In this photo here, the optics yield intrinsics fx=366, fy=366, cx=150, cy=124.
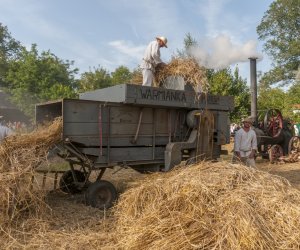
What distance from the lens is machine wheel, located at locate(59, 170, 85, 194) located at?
22.6 feet

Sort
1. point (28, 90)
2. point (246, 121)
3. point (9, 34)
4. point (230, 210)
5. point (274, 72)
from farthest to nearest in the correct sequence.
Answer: point (9, 34) → point (274, 72) → point (28, 90) → point (246, 121) → point (230, 210)

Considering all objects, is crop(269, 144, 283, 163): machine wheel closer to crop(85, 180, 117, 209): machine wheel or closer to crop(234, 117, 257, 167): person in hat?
crop(234, 117, 257, 167): person in hat

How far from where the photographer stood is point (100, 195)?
5855mm

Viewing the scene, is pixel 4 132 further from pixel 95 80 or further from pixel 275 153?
pixel 95 80

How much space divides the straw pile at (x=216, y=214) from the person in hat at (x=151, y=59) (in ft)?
9.81

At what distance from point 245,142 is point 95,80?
2308 centimetres

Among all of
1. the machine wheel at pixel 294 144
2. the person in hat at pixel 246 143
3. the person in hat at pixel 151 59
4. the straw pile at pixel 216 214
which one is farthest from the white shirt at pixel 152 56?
the machine wheel at pixel 294 144

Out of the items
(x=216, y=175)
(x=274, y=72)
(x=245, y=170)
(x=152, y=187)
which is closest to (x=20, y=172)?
(x=152, y=187)

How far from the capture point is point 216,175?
4184 millimetres

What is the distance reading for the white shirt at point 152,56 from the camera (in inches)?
273

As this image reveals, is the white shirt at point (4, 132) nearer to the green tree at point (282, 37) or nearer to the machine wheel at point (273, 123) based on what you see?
the machine wheel at point (273, 123)

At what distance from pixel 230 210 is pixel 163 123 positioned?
348cm

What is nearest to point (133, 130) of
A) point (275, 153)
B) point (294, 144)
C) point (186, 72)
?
point (186, 72)

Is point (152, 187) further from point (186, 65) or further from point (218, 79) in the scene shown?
point (218, 79)
